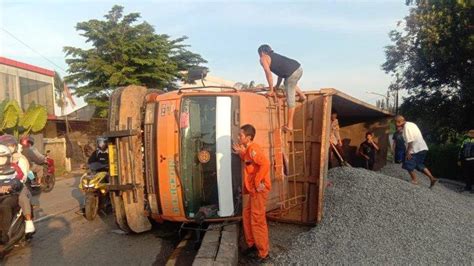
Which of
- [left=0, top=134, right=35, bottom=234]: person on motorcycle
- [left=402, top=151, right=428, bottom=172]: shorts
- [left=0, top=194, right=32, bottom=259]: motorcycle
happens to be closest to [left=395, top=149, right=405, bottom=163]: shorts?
[left=402, top=151, right=428, bottom=172]: shorts

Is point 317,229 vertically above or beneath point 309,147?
beneath

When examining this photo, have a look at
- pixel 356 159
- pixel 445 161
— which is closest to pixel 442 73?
pixel 445 161

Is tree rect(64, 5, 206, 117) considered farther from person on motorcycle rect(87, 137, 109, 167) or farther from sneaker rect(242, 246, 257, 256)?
sneaker rect(242, 246, 257, 256)

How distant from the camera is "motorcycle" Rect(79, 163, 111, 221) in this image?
7.26m

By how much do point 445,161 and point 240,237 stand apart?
411 inches

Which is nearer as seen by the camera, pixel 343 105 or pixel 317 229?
A: pixel 317 229

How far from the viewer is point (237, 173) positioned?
5238 millimetres

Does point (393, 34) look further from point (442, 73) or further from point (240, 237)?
point (240, 237)

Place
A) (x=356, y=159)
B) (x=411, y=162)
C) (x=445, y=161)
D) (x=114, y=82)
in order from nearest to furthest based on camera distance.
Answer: (x=411, y=162)
(x=356, y=159)
(x=445, y=161)
(x=114, y=82)

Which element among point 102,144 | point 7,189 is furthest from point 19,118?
point 7,189

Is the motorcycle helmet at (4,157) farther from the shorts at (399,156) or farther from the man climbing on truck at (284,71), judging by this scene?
the shorts at (399,156)

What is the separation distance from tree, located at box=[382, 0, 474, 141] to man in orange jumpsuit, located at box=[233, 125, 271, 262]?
9.55m

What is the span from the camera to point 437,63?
14.5 metres

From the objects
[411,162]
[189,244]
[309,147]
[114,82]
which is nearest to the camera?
[189,244]
